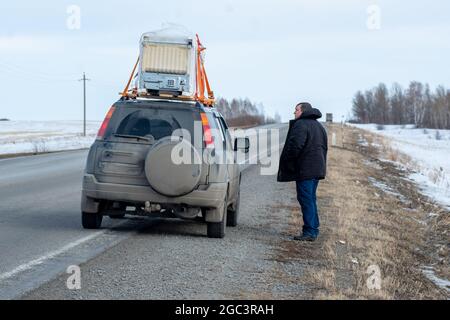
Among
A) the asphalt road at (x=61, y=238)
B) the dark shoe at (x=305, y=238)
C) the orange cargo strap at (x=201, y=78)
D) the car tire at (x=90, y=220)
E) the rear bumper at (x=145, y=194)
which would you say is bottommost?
the dark shoe at (x=305, y=238)

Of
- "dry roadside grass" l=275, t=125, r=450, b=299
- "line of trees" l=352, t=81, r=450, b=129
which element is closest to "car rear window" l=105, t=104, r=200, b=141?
"dry roadside grass" l=275, t=125, r=450, b=299

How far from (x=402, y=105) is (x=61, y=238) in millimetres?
170091

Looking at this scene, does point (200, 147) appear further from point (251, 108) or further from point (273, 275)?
point (251, 108)

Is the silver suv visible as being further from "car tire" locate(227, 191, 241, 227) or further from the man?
"car tire" locate(227, 191, 241, 227)

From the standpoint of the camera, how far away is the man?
995cm

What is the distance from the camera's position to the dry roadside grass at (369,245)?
7355 millimetres

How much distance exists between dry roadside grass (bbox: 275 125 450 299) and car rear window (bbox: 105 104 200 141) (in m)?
2.06

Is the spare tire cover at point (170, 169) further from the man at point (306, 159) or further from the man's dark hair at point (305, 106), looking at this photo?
the man's dark hair at point (305, 106)

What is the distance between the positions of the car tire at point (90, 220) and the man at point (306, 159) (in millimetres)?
2516

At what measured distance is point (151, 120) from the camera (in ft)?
31.7

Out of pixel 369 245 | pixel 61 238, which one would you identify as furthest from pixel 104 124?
pixel 369 245

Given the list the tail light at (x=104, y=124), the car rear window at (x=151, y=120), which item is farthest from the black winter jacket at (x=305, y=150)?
the tail light at (x=104, y=124)
